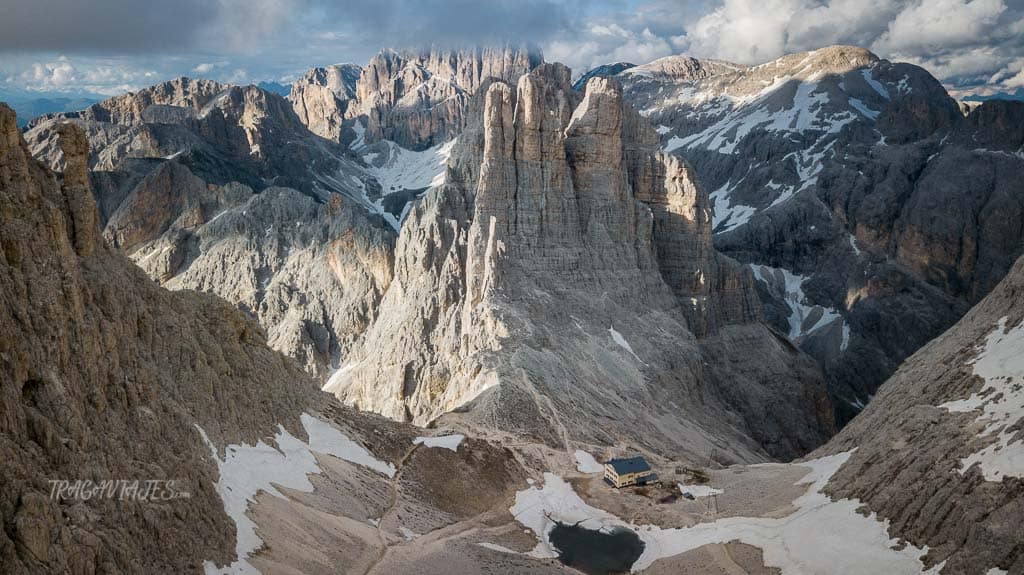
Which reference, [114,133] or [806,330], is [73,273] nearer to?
[806,330]

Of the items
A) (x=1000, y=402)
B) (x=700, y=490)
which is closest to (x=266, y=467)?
(x=700, y=490)

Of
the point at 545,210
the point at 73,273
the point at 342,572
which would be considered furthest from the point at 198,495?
the point at 545,210

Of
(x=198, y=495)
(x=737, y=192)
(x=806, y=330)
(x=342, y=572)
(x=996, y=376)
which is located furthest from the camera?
(x=737, y=192)

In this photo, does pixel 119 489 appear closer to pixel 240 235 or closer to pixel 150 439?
pixel 150 439

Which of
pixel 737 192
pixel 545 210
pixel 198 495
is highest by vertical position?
pixel 737 192

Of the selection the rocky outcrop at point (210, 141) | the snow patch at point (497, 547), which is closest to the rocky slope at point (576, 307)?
the snow patch at point (497, 547)

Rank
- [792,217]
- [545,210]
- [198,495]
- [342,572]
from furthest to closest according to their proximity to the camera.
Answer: [792,217] < [545,210] < [342,572] < [198,495]

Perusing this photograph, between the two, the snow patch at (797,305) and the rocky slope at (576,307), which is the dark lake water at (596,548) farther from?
the snow patch at (797,305)
